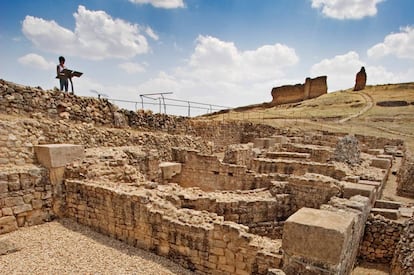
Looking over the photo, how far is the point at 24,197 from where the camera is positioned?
7.05 meters

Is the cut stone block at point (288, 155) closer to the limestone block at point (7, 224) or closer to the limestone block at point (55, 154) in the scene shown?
the limestone block at point (55, 154)

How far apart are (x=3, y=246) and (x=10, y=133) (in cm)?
367

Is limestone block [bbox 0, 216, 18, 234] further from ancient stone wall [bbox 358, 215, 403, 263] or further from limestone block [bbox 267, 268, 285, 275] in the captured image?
ancient stone wall [bbox 358, 215, 403, 263]

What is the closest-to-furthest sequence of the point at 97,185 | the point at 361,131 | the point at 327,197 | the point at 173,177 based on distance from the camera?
the point at 97,185 → the point at 327,197 → the point at 173,177 → the point at 361,131

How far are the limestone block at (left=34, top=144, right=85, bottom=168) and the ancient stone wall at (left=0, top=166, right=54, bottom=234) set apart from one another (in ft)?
1.04

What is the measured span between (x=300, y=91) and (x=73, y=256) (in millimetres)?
67292

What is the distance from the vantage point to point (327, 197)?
752 cm

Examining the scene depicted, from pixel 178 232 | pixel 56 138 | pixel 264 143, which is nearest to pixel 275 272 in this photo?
pixel 178 232

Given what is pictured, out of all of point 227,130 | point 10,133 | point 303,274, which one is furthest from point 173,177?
point 227,130

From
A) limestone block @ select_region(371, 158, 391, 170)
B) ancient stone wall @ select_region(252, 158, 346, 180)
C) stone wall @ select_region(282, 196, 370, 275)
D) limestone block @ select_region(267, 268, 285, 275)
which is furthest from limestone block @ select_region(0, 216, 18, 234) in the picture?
limestone block @ select_region(371, 158, 391, 170)

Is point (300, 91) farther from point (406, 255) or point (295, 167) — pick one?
point (406, 255)

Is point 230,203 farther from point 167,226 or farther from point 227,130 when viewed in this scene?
point 227,130

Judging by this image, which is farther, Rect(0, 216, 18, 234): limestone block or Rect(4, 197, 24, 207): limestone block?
Rect(4, 197, 24, 207): limestone block

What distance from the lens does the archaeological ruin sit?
15.4 feet
